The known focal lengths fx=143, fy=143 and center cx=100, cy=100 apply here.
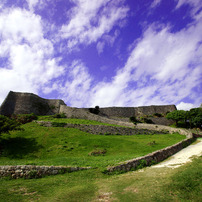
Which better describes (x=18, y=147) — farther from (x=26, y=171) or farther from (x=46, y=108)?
(x=46, y=108)

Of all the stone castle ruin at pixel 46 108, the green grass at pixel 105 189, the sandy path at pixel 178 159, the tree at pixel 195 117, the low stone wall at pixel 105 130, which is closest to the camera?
the green grass at pixel 105 189

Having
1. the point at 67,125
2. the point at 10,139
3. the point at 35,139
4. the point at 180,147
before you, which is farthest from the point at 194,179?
the point at 67,125

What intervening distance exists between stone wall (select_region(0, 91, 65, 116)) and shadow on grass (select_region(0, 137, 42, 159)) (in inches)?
1155

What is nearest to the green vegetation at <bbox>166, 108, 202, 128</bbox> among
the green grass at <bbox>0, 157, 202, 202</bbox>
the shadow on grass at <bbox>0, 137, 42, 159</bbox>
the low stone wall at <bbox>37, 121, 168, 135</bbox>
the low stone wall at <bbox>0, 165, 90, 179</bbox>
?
the low stone wall at <bbox>37, 121, 168, 135</bbox>

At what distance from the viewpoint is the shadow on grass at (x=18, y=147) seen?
17.7 metres

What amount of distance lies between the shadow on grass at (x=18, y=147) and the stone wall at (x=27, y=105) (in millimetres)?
29329

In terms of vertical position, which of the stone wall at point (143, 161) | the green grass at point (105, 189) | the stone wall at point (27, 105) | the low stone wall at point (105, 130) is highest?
the stone wall at point (27, 105)

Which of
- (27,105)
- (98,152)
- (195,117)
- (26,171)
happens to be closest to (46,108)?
(27,105)

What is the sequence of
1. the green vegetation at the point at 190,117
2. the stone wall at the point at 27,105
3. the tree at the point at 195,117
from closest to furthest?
the tree at the point at 195,117 < the green vegetation at the point at 190,117 < the stone wall at the point at 27,105

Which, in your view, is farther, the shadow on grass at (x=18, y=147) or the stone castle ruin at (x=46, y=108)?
the stone castle ruin at (x=46, y=108)

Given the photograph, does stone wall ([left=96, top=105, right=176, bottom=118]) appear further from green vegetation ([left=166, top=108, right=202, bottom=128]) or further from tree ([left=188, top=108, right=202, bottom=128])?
tree ([left=188, top=108, right=202, bottom=128])

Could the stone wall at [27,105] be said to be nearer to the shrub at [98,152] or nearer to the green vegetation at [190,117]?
the shrub at [98,152]

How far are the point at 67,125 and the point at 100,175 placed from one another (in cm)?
2207

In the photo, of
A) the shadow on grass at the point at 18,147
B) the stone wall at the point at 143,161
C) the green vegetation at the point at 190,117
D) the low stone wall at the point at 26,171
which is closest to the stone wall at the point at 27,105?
the shadow on grass at the point at 18,147
